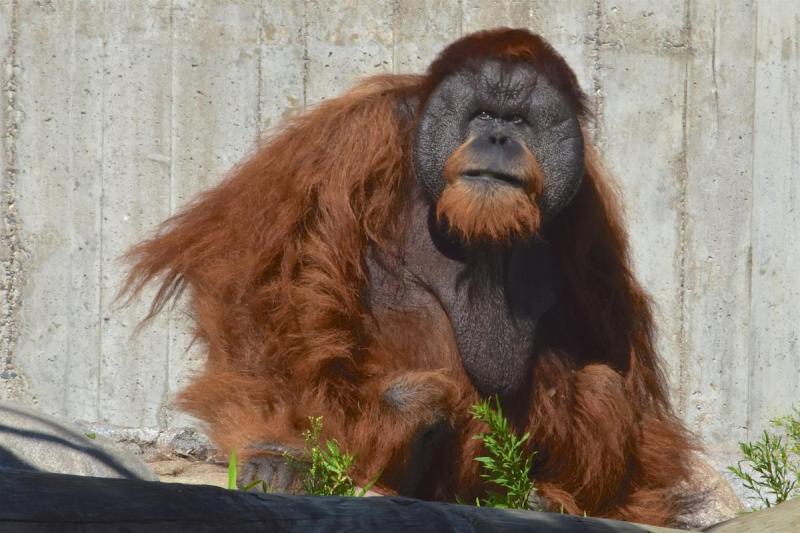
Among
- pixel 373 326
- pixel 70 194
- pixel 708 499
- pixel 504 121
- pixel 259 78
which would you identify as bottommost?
pixel 708 499

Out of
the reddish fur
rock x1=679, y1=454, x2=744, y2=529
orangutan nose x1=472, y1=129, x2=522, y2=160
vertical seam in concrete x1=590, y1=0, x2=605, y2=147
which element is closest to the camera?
the reddish fur

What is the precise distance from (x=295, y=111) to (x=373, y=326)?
1709 mm

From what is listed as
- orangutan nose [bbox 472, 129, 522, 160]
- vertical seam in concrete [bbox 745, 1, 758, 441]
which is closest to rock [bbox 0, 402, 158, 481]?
orangutan nose [bbox 472, 129, 522, 160]

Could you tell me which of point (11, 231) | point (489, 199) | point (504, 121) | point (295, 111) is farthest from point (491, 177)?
point (11, 231)

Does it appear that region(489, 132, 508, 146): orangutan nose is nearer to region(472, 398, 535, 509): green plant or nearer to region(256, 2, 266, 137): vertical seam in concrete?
region(472, 398, 535, 509): green plant

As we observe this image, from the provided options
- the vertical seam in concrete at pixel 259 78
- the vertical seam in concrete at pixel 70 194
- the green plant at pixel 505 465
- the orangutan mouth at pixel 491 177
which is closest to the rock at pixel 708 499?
the green plant at pixel 505 465

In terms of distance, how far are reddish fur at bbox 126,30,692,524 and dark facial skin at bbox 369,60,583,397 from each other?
5 cm

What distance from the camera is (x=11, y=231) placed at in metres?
5.13

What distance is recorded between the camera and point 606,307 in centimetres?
416

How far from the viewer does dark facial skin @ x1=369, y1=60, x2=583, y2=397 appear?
3.89m

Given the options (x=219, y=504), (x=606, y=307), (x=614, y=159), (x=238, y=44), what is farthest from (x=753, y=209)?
(x=219, y=504)

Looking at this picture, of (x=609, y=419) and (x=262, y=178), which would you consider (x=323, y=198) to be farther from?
(x=609, y=419)

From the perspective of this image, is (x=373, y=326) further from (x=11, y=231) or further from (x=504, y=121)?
(x=11, y=231)

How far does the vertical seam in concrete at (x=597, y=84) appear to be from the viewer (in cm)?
550
